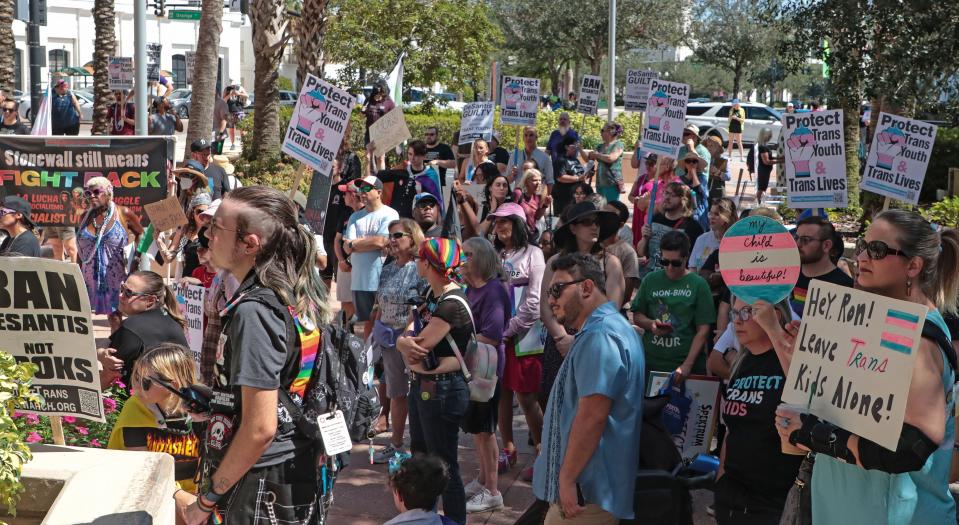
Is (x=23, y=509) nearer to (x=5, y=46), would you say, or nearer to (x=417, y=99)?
(x=5, y=46)

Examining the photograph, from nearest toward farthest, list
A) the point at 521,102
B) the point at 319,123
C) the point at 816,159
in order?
the point at 319,123 → the point at 816,159 → the point at 521,102

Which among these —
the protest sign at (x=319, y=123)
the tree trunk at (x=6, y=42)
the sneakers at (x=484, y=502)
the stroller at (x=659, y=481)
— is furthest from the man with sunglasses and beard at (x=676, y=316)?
the tree trunk at (x=6, y=42)

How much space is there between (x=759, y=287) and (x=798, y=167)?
217 inches

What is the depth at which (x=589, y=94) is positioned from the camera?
19.8 m

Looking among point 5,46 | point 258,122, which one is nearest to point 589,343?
point 258,122

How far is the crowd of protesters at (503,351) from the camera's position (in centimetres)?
345

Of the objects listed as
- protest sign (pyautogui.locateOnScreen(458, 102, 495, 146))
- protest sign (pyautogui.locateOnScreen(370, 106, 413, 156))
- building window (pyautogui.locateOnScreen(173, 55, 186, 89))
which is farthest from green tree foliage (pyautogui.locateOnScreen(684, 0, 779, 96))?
protest sign (pyautogui.locateOnScreen(370, 106, 413, 156))

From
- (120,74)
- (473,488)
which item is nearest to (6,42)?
(120,74)

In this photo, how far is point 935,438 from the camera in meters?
3.27

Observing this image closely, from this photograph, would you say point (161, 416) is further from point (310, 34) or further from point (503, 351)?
point (310, 34)

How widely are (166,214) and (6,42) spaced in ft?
47.9

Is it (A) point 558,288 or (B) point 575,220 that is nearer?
(A) point 558,288

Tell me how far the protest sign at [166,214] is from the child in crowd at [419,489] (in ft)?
17.3

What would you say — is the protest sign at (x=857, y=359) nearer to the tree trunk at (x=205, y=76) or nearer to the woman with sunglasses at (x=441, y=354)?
the woman with sunglasses at (x=441, y=354)
